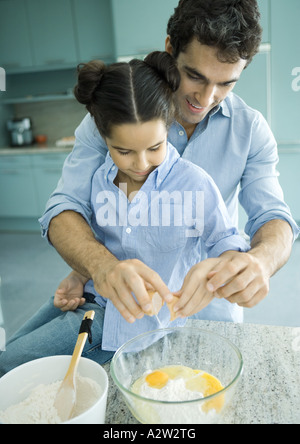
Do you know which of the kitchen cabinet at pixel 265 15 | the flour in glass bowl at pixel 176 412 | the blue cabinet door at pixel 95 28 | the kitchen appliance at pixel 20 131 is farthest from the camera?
the kitchen appliance at pixel 20 131

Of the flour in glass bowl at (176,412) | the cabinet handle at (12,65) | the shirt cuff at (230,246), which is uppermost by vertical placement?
the cabinet handle at (12,65)

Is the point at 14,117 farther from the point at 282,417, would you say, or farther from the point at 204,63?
the point at 282,417

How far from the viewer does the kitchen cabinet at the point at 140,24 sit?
3.39m

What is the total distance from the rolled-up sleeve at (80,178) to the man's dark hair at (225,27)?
0.39 meters

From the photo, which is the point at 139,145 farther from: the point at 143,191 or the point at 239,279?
the point at 239,279

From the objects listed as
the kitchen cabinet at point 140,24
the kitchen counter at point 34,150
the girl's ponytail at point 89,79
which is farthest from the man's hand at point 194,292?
the kitchen counter at point 34,150

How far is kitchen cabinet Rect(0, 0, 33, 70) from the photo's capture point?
13.3 ft

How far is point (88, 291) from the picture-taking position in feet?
4.16

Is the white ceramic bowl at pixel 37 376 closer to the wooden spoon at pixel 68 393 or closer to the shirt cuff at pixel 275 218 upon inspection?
the wooden spoon at pixel 68 393

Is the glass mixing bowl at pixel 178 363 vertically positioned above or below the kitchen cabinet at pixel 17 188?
above

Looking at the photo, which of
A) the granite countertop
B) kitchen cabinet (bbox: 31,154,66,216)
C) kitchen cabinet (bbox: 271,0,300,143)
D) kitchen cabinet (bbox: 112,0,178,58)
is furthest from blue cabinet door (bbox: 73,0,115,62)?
kitchen cabinet (bbox: 271,0,300,143)

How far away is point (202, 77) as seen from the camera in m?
1.19
